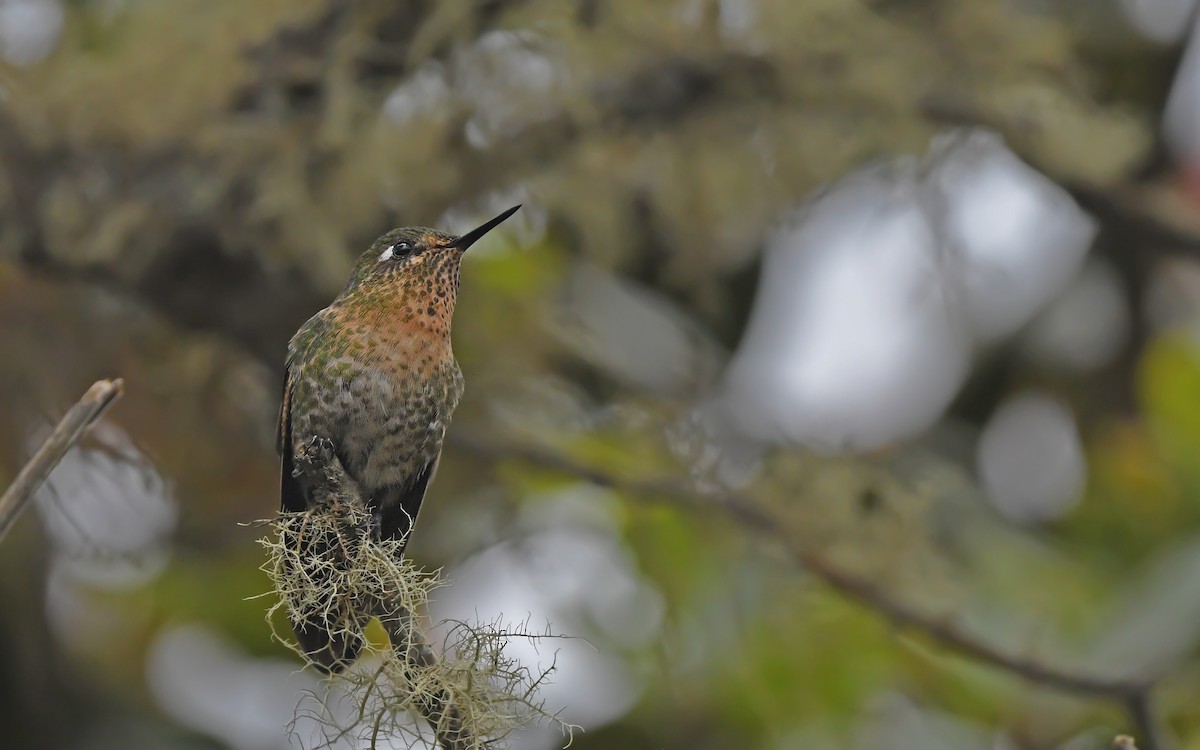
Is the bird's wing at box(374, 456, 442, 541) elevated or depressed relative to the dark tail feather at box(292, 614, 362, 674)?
elevated

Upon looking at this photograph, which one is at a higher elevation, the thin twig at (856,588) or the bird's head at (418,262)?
the bird's head at (418,262)

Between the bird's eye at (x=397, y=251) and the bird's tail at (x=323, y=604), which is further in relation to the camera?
the bird's eye at (x=397, y=251)

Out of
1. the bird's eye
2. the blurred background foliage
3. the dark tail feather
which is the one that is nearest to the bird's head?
the bird's eye

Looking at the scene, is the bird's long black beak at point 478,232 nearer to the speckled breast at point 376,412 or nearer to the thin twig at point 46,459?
the speckled breast at point 376,412

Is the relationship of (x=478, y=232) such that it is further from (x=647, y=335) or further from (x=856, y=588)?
(x=647, y=335)

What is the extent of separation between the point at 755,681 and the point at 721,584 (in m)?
0.27

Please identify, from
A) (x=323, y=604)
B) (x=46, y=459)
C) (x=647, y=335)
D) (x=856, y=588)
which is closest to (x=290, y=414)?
(x=323, y=604)

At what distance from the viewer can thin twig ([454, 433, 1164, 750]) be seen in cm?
238

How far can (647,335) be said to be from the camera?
3.70 metres

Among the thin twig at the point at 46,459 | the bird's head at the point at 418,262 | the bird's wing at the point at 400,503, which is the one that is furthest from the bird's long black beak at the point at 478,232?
the thin twig at the point at 46,459

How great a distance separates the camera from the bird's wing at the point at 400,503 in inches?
56.1

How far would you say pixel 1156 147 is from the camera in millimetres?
3719

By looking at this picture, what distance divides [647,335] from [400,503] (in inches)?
90.1

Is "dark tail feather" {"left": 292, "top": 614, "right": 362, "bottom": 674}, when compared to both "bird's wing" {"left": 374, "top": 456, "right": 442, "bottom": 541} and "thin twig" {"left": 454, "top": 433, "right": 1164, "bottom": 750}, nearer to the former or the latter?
"bird's wing" {"left": 374, "top": 456, "right": 442, "bottom": 541}
